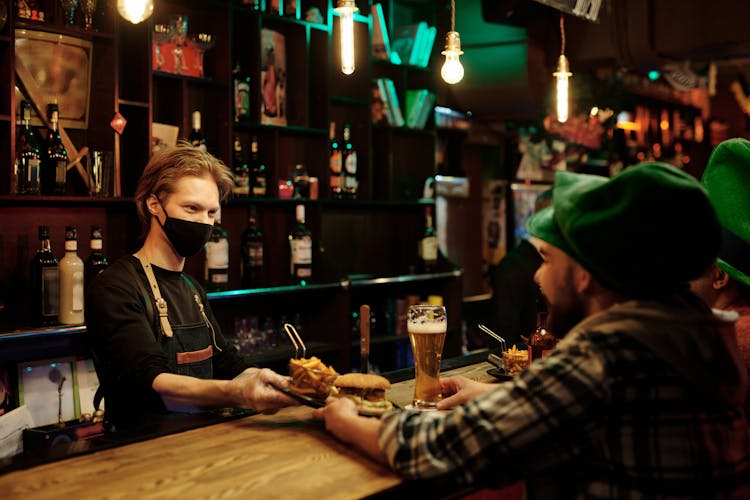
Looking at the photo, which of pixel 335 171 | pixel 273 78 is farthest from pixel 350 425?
pixel 335 171

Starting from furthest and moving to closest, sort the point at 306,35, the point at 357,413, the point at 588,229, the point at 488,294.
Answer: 1. the point at 488,294
2. the point at 306,35
3. the point at 357,413
4. the point at 588,229

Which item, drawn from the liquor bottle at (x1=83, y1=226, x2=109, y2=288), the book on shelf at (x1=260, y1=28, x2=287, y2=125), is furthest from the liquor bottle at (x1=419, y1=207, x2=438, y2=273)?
the liquor bottle at (x1=83, y1=226, x2=109, y2=288)

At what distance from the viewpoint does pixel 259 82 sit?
455 cm

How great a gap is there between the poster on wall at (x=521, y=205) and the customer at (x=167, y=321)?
502cm

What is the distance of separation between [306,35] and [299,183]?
36.4 inches

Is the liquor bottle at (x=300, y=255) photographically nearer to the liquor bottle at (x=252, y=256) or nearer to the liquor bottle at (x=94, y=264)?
the liquor bottle at (x=252, y=256)

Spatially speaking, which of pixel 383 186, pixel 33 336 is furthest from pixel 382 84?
pixel 33 336

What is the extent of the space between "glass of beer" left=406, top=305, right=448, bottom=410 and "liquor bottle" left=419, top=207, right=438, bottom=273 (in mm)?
3438

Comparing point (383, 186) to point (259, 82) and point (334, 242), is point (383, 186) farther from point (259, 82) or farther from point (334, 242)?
point (259, 82)

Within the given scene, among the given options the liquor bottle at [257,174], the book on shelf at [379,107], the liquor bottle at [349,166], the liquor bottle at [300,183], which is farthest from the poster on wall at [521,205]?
the liquor bottle at [257,174]

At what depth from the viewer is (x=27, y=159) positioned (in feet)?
11.6

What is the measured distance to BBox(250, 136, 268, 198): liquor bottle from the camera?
456 centimetres

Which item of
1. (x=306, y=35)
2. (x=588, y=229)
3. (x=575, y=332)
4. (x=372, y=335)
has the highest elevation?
(x=306, y=35)

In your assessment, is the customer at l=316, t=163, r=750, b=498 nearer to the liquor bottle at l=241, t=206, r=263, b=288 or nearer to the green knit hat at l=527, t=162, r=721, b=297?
the green knit hat at l=527, t=162, r=721, b=297
